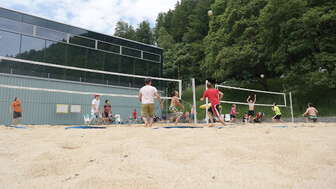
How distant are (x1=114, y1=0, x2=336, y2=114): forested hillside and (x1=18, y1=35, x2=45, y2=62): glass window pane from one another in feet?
48.9

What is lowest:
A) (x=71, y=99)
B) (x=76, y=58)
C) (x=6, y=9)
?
(x=71, y=99)

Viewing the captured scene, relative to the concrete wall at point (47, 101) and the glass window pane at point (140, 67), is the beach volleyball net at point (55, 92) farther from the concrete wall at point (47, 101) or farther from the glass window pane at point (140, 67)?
the glass window pane at point (140, 67)

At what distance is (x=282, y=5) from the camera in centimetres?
1761

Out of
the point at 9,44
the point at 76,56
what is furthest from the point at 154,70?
the point at 9,44

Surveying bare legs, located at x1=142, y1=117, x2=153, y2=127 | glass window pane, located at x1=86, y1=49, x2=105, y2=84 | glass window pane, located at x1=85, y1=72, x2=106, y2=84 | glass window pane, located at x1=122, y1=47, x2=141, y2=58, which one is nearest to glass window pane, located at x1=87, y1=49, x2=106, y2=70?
glass window pane, located at x1=86, y1=49, x2=105, y2=84

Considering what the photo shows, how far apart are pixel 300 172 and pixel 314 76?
15.9m

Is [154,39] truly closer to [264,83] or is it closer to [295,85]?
[264,83]

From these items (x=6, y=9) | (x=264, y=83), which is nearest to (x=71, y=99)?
(x=6, y=9)

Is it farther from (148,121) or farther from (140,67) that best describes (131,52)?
(148,121)

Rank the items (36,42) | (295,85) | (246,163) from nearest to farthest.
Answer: (246,163), (36,42), (295,85)

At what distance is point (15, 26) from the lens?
13500 mm

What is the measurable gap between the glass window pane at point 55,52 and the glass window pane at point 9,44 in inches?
62.6

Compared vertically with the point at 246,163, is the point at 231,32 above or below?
above

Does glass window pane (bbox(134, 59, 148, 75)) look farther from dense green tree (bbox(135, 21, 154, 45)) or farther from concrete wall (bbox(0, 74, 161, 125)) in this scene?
dense green tree (bbox(135, 21, 154, 45))
